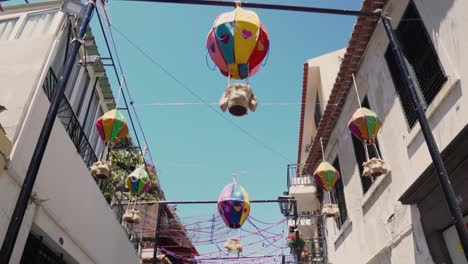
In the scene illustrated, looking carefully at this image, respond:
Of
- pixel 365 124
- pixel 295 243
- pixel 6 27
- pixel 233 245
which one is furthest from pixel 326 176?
pixel 6 27

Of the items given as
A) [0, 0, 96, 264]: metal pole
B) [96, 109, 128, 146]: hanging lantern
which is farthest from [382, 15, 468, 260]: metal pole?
[96, 109, 128, 146]: hanging lantern

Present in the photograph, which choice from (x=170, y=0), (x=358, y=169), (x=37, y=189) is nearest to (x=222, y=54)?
(x=170, y=0)

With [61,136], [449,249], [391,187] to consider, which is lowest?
[449,249]

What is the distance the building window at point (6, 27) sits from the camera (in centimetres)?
808

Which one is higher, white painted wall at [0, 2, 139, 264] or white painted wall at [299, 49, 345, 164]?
white painted wall at [299, 49, 345, 164]

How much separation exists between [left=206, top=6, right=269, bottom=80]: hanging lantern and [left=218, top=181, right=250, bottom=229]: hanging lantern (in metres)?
5.09

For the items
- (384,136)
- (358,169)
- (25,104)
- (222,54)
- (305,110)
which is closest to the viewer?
(222,54)

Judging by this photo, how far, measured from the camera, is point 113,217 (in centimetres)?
1107

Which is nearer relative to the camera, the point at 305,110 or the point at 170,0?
the point at 170,0

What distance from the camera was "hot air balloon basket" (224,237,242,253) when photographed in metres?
10.4

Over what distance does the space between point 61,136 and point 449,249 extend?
800cm

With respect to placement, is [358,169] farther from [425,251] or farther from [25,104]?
[25,104]

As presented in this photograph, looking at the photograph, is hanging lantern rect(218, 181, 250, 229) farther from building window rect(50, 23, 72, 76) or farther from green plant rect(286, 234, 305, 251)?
building window rect(50, 23, 72, 76)

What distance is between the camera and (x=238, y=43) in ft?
17.7
